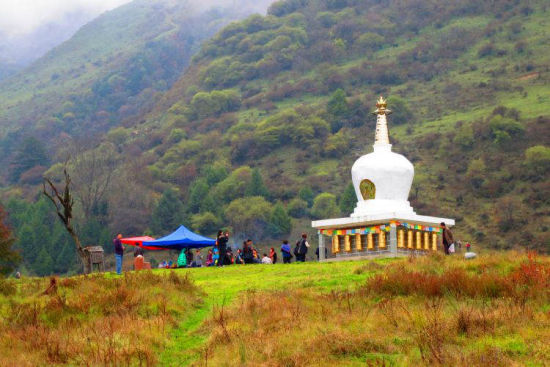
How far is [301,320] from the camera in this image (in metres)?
13.9

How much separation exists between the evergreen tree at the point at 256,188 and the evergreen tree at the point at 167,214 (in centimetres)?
662

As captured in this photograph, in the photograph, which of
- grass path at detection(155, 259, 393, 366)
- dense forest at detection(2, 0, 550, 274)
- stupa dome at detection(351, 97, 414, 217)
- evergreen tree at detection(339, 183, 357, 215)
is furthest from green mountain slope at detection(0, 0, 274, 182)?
grass path at detection(155, 259, 393, 366)

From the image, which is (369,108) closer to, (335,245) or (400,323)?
(335,245)

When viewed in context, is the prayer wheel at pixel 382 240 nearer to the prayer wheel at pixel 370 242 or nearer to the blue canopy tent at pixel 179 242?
the prayer wheel at pixel 370 242

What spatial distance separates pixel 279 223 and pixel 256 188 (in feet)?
28.3

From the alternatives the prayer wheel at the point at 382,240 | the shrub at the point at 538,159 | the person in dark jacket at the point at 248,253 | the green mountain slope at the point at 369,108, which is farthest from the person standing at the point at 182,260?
the shrub at the point at 538,159

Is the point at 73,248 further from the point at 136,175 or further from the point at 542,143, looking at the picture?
the point at 542,143

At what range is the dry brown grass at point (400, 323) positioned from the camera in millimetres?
11477

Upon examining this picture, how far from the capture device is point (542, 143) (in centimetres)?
7600

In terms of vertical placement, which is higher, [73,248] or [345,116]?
[345,116]

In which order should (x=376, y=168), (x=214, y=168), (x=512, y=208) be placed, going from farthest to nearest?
(x=214, y=168), (x=512, y=208), (x=376, y=168)

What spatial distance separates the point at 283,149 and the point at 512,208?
34.6 m

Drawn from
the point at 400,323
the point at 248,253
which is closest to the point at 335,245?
the point at 248,253

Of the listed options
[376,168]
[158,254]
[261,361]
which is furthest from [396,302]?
[158,254]
